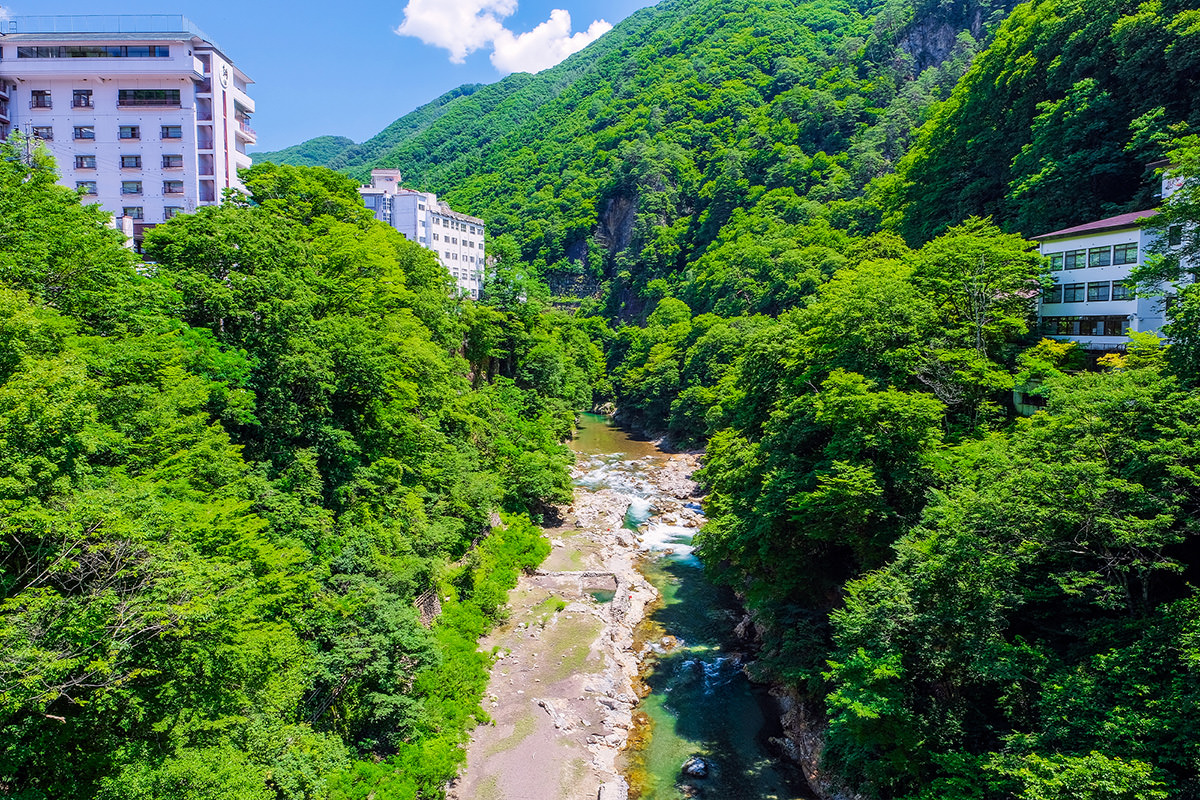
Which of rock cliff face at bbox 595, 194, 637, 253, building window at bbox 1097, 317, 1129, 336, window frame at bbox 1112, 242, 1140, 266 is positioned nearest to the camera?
window frame at bbox 1112, 242, 1140, 266

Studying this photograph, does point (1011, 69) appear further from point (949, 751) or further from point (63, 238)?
point (63, 238)

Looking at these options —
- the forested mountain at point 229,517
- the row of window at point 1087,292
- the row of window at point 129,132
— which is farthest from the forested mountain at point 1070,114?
the row of window at point 129,132

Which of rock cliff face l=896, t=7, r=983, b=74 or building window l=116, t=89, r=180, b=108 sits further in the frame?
rock cliff face l=896, t=7, r=983, b=74

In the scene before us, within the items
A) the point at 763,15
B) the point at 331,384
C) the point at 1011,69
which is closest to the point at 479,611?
the point at 331,384

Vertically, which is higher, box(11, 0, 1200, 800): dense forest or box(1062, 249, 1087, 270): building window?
box(1062, 249, 1087, 270): building window

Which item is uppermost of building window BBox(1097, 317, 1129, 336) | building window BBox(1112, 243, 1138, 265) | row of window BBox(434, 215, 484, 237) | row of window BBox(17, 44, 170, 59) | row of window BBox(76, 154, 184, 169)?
row of window BBox(17, 44, 170, 59)

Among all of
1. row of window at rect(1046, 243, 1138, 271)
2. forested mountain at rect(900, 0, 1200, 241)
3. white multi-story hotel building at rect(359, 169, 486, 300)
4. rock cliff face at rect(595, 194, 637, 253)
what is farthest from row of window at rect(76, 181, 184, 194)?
rock cliff face at rect(595, 194, 637, 253)

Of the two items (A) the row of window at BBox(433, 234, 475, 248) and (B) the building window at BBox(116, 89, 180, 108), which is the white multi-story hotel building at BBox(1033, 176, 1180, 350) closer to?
(B) the building window at BBox(116, 89, 180, 108)
